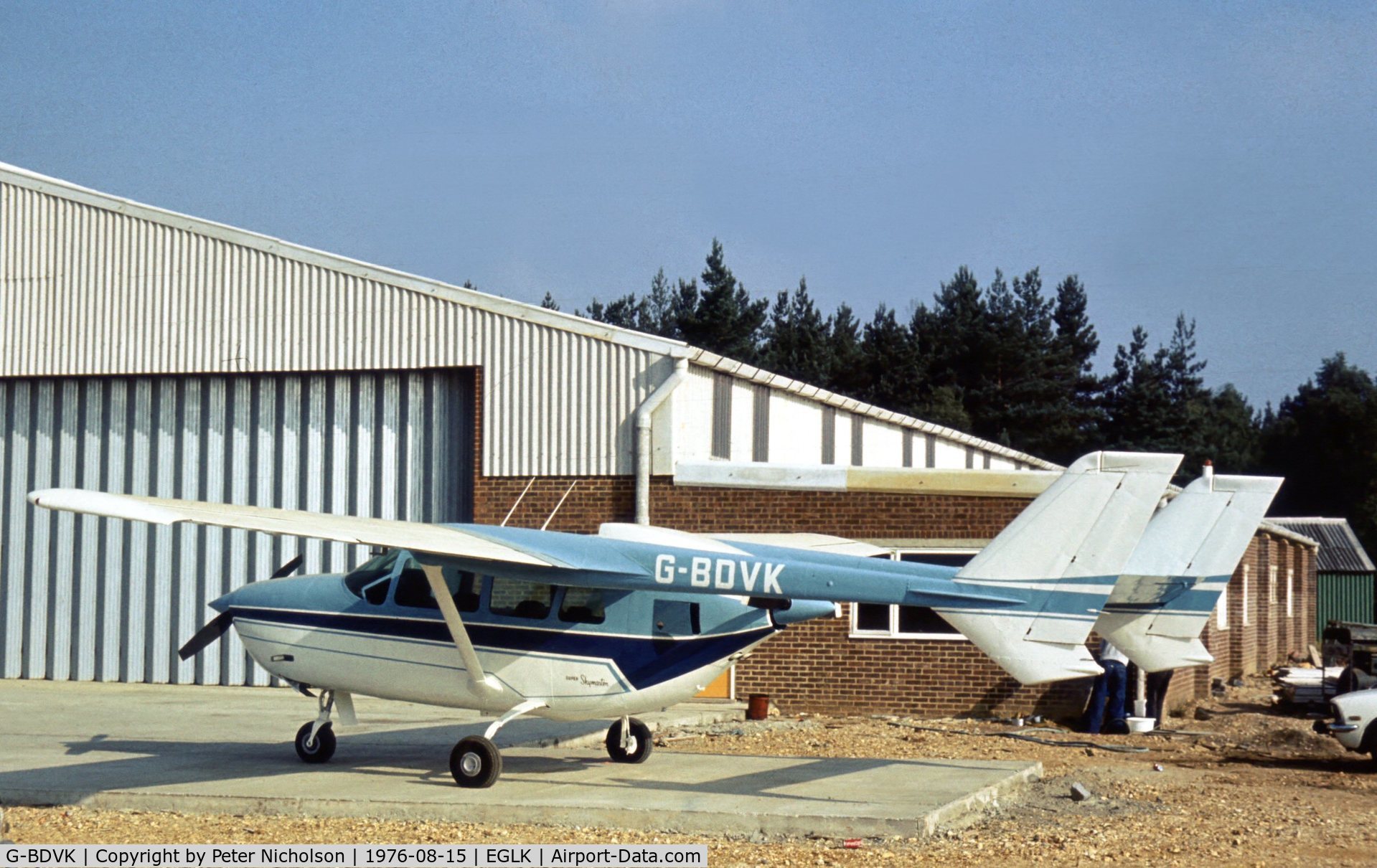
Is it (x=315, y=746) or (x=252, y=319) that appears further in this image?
(x=252, y=319)

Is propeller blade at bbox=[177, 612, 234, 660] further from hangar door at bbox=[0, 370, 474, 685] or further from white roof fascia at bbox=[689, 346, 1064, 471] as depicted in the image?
hangar door at bbox=[0, 370, 474, 685]

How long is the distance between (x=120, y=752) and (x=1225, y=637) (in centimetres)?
1800

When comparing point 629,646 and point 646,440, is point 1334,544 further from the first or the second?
point 629,646

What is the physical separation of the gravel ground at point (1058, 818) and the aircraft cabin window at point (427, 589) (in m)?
2.17

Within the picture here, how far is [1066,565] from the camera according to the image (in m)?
10.5

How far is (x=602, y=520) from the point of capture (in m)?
19.5

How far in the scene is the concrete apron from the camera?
32.6ft

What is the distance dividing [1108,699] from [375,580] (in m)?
9.43

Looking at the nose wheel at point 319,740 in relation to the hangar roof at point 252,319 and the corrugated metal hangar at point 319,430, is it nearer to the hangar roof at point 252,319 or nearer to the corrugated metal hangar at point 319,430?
the corrugated metal hangar at point 319,430

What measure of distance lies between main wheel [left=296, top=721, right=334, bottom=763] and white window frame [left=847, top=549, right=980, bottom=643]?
290 inches

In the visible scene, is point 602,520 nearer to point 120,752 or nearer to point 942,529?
point 942,529

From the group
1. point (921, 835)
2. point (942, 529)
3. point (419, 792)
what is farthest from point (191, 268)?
point (921, 835)
